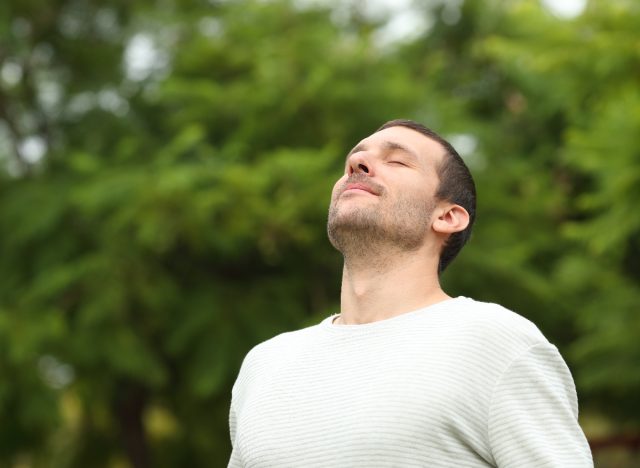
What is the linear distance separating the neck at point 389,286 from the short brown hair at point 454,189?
0.09m

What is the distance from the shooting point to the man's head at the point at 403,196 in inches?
90.5

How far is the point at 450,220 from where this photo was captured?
237 cm

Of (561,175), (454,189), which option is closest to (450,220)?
(454,189)

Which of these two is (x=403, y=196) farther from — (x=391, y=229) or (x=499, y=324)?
(x=499, y=324)

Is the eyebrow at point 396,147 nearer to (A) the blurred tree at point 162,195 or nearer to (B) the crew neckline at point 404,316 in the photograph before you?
(B) the crew neckline at point 404,316

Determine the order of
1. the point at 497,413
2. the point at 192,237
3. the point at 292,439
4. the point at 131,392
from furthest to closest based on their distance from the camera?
the point at 131,392 < the point at 192,237 < the point at 292,439 < the point at 497,413

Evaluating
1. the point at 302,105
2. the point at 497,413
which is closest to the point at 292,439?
the point at 497,413

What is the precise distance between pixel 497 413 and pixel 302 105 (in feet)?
27.2

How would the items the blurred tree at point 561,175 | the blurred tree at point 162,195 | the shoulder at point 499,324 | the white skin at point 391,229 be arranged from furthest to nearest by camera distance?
the blurred tree at point 162,195
the blurred tree at point 561,175
the white skin at point 391,229
the shoulder at point 499,324

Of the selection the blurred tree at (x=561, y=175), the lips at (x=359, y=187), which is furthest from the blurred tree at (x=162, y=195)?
the lips at (x=359, y=187)

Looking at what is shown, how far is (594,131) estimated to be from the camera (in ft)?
24.4

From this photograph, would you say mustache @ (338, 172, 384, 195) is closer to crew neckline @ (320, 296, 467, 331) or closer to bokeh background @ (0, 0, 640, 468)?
crew neckline @ (320, 296, 467, 331)

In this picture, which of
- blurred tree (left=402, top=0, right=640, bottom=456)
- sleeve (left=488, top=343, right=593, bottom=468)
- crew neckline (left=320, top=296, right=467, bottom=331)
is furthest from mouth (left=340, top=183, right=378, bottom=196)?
blurred tree (left=402, top=0, right=640, bottom=456)

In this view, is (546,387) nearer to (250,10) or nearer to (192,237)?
(192,237)
